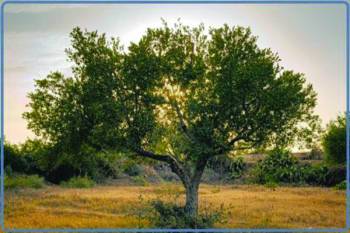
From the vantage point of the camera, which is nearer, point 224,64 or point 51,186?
point 224,64

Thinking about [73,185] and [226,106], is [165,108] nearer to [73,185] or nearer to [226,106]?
[226,106]

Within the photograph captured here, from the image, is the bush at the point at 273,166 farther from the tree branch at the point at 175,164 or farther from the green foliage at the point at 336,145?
the green foliage at the point at 336,145

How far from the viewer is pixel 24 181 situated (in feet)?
131

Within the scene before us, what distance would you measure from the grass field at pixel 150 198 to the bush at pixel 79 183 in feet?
3.18

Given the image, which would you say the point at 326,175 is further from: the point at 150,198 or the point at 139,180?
the point at 150,198

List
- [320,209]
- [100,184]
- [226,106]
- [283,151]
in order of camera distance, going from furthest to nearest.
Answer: [100,184], [320,209], [283,151], [226,106]

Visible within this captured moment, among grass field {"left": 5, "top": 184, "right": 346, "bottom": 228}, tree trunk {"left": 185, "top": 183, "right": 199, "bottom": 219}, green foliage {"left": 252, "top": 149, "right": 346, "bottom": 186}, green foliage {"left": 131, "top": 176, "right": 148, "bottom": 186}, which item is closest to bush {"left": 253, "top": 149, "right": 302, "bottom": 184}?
green foliage {"left": 252, "top": 149, "right": 346, "bottom": 186}

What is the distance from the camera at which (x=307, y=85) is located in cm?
2195

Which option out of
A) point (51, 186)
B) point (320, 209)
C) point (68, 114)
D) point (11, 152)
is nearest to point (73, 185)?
point (51, 186)

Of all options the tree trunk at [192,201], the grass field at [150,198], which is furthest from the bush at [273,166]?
Answer: the tree trunk at [192,201]

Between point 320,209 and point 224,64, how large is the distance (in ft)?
40.6

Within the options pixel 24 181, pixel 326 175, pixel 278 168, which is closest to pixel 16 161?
pixel 24 181

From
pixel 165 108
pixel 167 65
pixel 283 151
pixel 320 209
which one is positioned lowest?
pixel 320 209

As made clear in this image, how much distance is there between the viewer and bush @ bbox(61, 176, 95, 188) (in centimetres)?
3989
